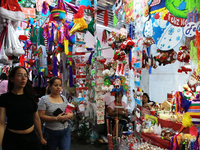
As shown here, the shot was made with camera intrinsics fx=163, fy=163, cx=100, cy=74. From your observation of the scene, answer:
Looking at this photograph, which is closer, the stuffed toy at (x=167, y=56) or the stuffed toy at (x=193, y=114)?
the stuffed toy at (x=193, y=114)

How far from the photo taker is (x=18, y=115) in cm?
155

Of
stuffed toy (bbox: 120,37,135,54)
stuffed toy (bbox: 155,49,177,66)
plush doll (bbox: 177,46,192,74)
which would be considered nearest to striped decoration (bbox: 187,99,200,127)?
plush doll (bbox: 177,46,192,74)

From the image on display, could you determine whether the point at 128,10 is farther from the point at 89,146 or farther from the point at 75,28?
the point at 89,146

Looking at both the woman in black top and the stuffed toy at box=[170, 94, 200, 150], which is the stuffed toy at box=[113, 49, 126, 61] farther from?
the woman in black top

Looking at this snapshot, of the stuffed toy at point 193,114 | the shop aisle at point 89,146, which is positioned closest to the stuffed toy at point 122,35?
the stuffed toy at point 193,114

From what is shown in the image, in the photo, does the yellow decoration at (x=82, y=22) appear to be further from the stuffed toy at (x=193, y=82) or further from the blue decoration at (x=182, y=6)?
the stuffed toy at (x=193, y=82)

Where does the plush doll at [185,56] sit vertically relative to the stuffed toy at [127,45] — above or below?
below

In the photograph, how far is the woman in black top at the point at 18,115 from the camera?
1512 millimetres

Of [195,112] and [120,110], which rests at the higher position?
[195,112]

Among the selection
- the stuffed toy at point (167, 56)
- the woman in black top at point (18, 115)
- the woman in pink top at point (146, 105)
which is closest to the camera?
the woman in black top at point (18, 115)

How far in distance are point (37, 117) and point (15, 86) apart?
1.37 ft

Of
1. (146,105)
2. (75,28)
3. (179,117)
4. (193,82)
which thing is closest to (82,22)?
(75,28)

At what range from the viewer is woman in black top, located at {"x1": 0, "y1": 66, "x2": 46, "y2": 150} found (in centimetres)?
151

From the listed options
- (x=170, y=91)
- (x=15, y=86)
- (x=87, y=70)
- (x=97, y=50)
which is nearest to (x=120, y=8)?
(x=97, y=50)
